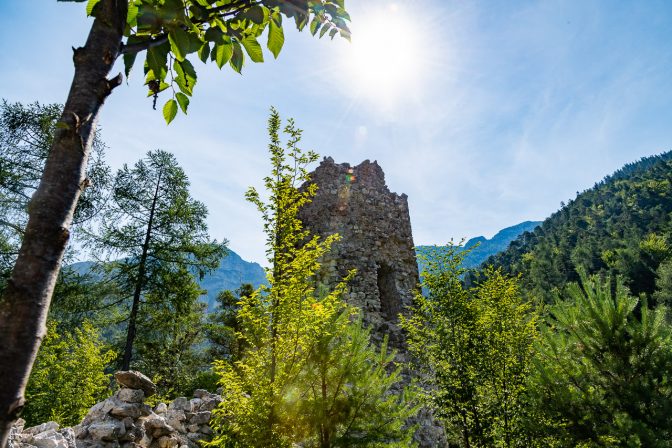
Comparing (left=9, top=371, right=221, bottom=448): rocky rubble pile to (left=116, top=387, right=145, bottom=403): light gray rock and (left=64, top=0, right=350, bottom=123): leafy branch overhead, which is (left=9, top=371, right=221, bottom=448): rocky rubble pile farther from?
(left=64, top=0, right=350, bottom=123): leafy branch overhead

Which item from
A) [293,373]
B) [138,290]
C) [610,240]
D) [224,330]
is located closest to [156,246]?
[138,290]

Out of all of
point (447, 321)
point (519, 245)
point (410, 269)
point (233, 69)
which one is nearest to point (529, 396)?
point (447, 321)

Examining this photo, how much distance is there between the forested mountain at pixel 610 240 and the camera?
169 ft

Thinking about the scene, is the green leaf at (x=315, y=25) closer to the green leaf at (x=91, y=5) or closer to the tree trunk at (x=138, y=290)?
the green leaf at (x=91, y=5)

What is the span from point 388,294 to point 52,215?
975 cm

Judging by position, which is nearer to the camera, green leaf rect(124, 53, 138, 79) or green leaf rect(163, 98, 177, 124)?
green leaf rect(124, 53, 138, 79)

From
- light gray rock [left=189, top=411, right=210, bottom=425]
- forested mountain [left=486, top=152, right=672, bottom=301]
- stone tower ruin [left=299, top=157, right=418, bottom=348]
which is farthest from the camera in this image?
forested mountain [left=486, top=152, right=672, bottom=301]

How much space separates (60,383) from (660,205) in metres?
86.3

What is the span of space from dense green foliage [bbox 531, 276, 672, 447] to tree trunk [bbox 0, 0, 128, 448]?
23.6ft

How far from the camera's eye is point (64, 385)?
980 centimetres

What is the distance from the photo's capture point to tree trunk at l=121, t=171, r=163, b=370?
12658mm

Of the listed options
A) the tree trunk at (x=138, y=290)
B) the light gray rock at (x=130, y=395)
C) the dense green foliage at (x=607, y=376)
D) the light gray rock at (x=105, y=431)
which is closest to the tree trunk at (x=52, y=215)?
the light gray rock at (x=105, y=431)

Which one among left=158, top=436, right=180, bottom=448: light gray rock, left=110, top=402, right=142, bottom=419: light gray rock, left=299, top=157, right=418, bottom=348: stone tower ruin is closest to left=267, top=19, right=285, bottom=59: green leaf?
left=110, top=402, right=142, bottom=419: light gray rock

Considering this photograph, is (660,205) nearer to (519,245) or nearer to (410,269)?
(519,245)
